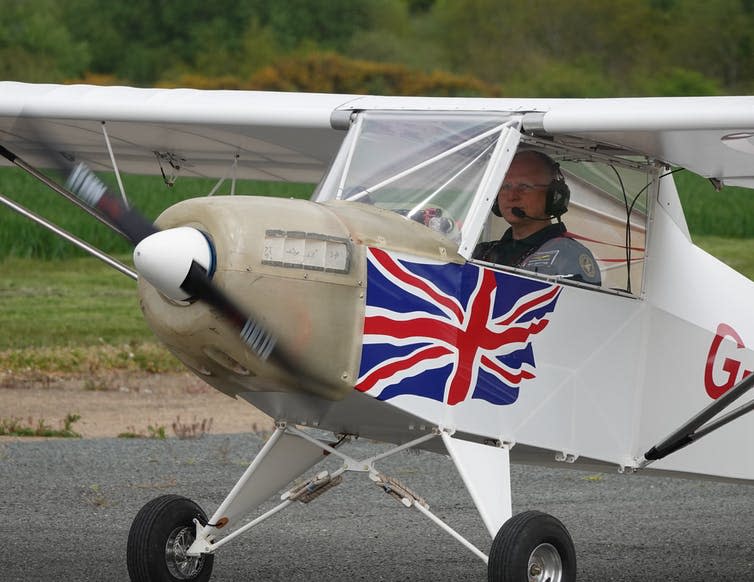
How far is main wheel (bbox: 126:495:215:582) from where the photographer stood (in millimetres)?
6555

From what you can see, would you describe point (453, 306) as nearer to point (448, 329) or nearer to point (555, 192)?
point (448, 329)

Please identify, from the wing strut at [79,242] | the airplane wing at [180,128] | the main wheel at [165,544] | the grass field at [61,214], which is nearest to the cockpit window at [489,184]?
the airplane wing at [180,128]

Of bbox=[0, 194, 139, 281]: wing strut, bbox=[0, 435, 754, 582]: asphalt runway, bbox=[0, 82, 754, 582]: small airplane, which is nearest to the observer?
bbox=[0, 82, 754, 582]: small airplane

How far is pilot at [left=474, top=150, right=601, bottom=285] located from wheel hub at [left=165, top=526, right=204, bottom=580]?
2.08m

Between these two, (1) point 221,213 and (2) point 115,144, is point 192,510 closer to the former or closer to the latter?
(1) point 221,213

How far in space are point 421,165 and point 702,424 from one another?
186cm

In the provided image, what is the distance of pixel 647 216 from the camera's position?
7.11 m

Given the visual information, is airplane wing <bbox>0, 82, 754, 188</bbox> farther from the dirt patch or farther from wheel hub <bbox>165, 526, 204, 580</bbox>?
the dirt patch

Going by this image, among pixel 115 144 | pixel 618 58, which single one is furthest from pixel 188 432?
pixel 618 58

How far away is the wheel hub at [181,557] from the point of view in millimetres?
6691

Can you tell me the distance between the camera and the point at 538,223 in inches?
265

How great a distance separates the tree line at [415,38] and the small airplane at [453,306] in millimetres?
55929

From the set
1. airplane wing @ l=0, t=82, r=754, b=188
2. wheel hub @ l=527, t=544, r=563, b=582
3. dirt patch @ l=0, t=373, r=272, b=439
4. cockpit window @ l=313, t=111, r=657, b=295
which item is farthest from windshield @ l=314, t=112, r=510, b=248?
dirt patch @ l=0, t=373, r=272, b=439

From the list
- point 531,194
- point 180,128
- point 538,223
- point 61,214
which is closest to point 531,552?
point 538,223
